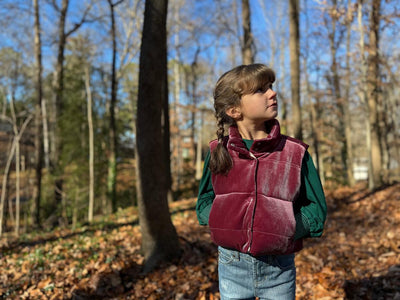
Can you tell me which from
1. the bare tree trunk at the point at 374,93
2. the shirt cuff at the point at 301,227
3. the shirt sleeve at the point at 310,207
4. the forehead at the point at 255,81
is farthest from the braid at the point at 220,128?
the bare tree trunk at the point at 374,93

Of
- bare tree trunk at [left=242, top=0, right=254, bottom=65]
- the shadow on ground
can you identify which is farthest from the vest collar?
bare tree trunk at [left=242, top=0, right=254, bottom=65]

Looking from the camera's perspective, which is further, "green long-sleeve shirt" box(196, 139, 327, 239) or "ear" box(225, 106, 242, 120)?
"ear" box(225, 106, 242, 120)

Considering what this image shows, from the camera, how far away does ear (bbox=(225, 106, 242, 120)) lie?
1.82m

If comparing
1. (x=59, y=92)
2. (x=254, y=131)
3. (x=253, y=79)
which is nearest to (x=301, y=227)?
(x=254, y=131)

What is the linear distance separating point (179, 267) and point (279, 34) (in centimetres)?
2411

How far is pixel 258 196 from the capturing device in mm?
1658

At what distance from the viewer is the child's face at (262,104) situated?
1726 millimetres

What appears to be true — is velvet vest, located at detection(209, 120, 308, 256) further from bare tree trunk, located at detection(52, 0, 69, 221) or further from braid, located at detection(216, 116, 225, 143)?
bare tree trunk, located at detection(52, 0, 69, 221)

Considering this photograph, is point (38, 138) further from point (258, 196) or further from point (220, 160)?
point (258, 196)

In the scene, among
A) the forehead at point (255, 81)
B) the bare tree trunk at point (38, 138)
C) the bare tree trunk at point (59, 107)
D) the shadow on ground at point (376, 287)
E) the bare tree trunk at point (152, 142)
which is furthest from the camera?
the bare tree trunk at point (59, 107)

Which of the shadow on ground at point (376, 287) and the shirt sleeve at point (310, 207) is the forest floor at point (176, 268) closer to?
the shadow on ground at point (376, 287)

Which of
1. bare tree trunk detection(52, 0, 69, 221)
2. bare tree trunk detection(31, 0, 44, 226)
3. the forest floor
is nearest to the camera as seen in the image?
the forest floor

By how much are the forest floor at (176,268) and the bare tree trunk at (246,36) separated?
7.48 metres

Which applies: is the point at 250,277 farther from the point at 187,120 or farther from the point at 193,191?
the point at 187,120
